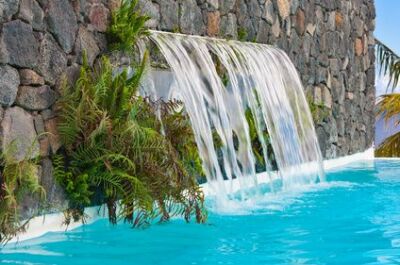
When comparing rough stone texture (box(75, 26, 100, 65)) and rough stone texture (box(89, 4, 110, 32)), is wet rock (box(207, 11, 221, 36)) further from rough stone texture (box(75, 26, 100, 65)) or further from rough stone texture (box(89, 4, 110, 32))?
A: rough stone texture (box(75, 26, 100, 65))

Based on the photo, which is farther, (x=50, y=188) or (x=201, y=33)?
(x=201, y=33)

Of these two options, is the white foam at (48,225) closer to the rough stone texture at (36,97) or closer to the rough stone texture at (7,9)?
the rough stone texture at (36,97)

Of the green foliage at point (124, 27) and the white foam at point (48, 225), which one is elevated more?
the green foliage at point (124, 27)

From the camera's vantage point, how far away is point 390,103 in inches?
717

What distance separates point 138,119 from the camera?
5387mm

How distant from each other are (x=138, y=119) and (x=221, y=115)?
1.40 metres

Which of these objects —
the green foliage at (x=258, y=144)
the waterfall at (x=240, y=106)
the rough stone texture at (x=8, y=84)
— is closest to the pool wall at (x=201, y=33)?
the rough stone texture at (x=8, y=84)

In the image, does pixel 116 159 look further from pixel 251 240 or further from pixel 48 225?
pixel 251 240

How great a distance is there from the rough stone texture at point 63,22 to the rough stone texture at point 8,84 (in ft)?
1.72

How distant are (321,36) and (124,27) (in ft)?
17.5

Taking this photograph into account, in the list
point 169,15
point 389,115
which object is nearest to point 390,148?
point 389,115

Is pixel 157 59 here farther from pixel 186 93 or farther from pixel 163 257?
pixel 163 257

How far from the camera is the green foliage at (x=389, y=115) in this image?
711 inches

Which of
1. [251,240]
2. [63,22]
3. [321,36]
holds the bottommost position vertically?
[251,240]
